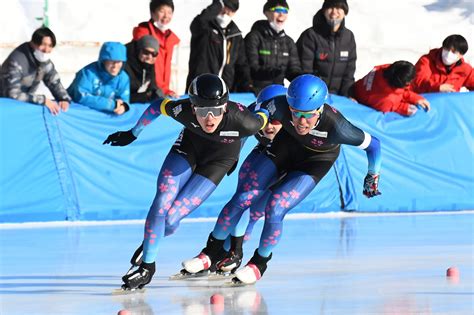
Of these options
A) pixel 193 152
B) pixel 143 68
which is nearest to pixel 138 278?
pixel 193 152

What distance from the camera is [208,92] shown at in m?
6.44

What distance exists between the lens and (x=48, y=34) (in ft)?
32.5

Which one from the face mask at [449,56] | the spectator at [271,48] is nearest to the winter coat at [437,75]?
the face mask at [449,56]

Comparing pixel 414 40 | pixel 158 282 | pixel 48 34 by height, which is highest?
pixel 48 34

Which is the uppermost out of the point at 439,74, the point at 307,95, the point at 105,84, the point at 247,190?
the point at 307,95

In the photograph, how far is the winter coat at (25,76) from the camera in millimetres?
9930

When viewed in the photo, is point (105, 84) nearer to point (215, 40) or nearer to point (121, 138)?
point (215, 40)

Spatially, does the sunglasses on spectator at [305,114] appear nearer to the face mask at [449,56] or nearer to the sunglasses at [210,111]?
the sunglasses at [210,111]

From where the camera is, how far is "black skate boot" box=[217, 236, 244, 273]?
725 centimetres

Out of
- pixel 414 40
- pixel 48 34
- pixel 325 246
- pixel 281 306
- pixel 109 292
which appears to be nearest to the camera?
pixel 281 306

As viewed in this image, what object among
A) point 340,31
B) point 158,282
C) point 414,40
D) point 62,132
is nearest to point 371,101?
point 340,31

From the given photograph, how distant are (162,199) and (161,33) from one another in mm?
4548

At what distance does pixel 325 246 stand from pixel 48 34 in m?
3.20

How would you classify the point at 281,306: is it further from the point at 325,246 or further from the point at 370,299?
the point at 325,246
